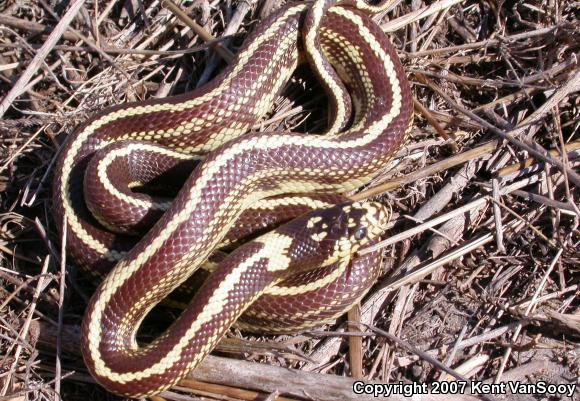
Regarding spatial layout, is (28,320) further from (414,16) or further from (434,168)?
(414,16)

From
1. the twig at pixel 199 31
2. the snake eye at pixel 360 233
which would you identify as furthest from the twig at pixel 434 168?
the twig at pixel 199 31

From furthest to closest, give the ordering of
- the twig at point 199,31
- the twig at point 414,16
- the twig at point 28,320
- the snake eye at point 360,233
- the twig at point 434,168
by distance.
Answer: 1. the twig at point 414,16
2. the twig at point 199,31
3. the twig at point 434,168
4. the twig at point 28,320
5. the snake eye at point 360,233

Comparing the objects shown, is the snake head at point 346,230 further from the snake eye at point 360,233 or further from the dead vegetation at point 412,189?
the dead vegetation at point 412,189

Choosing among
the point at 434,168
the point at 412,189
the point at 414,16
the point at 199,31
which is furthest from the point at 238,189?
the point at 414,16

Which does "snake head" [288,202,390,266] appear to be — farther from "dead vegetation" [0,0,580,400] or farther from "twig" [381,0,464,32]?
"twig" [381,0,464,32]

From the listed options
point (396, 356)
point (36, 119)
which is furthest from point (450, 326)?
Result: point (36, 119)

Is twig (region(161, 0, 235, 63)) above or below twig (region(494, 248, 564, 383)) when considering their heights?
above

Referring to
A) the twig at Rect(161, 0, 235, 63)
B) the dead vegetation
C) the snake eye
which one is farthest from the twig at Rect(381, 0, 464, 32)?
the snake eye
